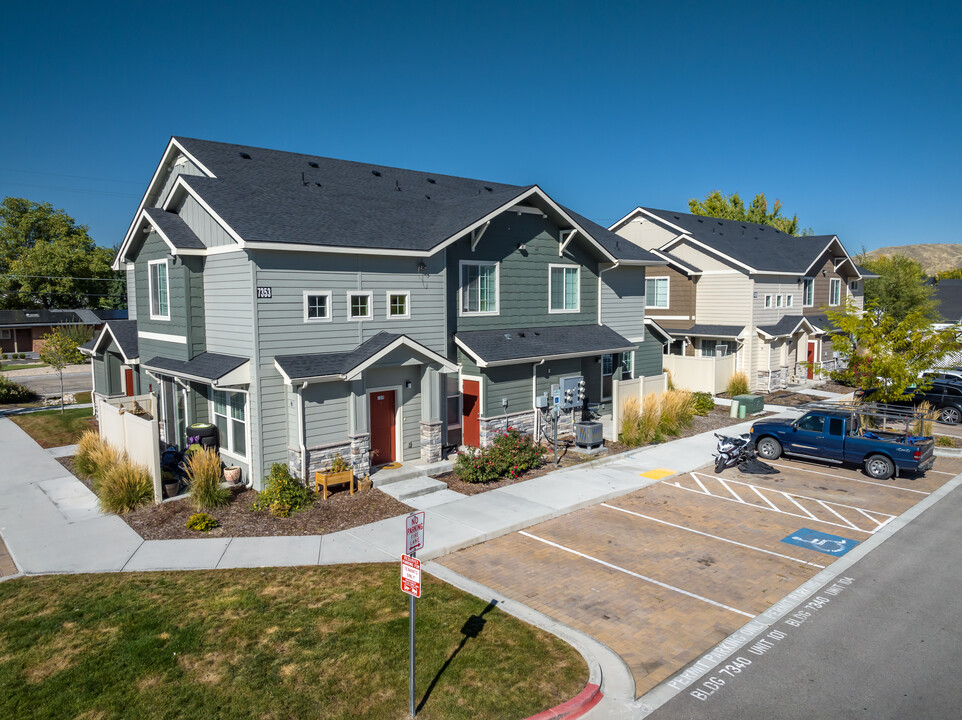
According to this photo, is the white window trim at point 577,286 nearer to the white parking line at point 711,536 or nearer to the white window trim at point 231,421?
the white parking line at point 711,536

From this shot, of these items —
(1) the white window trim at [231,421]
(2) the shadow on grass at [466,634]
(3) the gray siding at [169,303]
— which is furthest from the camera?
(3) the gray siding at [169,303]

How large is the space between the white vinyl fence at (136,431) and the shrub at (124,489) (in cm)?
24

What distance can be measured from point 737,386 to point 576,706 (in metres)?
26.3

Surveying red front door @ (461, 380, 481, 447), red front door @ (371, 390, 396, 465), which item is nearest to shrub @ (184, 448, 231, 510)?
red front door @ (371, 390, 396, 465)

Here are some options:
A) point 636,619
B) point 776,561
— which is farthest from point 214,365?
point 776,561

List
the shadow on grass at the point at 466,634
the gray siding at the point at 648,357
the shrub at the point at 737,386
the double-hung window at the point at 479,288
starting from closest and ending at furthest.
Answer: the shadow on grass at the point at 466,634, the double-hung window at the point at 479,288, the gray siding at the point at 648,357, the shrub at the point at 737,386

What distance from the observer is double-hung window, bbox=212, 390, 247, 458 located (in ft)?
54.4

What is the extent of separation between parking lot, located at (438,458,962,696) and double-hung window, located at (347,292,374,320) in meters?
7.12

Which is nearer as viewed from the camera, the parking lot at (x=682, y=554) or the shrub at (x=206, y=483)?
the parking lot at (x=682, y=554)

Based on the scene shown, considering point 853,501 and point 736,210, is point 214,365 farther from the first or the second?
point 736,210

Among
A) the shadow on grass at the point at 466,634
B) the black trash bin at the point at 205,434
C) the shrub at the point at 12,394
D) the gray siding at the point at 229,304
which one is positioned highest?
the gray siding at the point at 229,304

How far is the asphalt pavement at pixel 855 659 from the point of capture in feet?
26.6

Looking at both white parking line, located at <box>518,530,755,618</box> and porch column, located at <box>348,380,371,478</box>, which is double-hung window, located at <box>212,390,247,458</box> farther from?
white parking line, located at <box>518,530,755,618</box>

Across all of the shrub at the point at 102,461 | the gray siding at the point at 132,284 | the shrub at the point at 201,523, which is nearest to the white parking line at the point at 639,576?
the shrub at the point at 201,523
